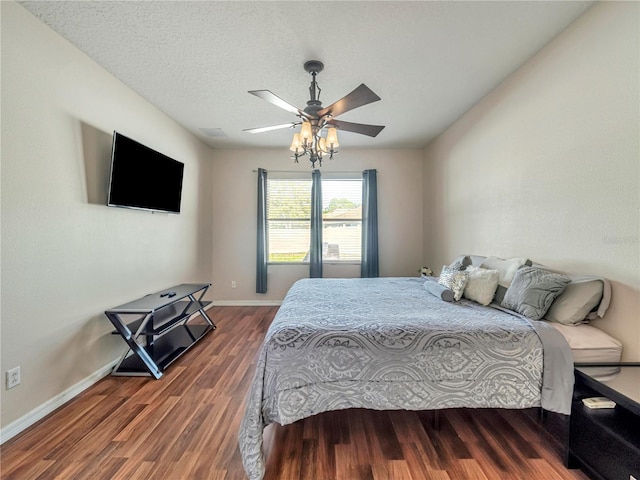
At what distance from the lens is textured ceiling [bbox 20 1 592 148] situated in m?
1.77

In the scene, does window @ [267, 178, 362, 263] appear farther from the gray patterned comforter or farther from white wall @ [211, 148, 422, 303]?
the gray patterned comforter

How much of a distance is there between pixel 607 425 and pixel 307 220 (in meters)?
4.02

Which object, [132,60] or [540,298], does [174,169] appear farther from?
[540,298]

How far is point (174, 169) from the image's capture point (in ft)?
10.8

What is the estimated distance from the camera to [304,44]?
6.82 ft

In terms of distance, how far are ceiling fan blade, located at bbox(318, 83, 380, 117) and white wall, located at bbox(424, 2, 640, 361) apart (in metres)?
1.41

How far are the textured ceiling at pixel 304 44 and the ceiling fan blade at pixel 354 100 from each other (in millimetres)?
503

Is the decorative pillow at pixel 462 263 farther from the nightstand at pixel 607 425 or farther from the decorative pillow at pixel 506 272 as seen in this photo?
the nightstand at pixel 607 425

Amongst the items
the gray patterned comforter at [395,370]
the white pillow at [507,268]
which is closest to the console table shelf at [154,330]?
the gray patterned comforter at [395,370]

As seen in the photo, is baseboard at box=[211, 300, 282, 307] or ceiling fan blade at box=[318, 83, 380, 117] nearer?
ceiling fan blade at box=[318, 83, 380, 117]

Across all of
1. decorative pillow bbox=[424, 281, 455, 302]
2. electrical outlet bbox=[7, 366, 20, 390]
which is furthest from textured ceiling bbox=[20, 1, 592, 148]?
electrical outlet bbox=[7, 366, 20, 390]

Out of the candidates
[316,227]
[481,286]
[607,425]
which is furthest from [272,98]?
[316,227]

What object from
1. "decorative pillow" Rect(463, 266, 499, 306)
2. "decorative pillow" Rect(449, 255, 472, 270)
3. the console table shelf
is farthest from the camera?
"decorative pillow" Rect(449, 255, 472, 270)

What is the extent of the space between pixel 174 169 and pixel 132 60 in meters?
1.22
